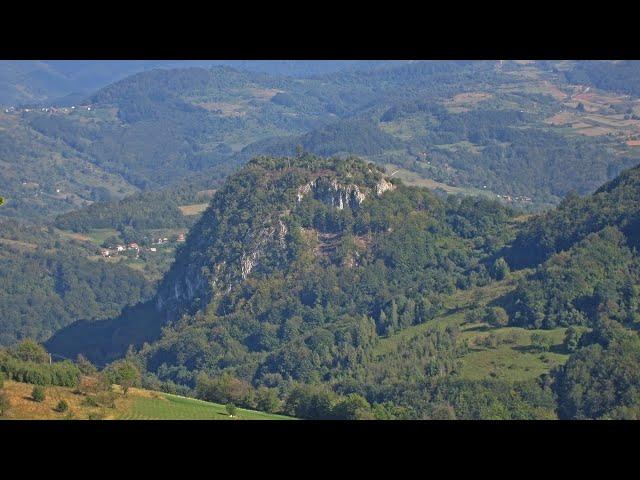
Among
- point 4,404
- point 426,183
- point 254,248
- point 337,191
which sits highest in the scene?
point 426,183

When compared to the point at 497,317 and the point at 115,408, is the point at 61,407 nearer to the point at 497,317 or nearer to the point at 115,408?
the point at 115,408

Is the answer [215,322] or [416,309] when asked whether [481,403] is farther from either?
[215,322]

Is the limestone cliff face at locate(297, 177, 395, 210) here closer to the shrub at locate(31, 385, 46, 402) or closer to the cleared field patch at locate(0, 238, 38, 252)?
the cleared field patch at locate(0, 238, 38, 252)

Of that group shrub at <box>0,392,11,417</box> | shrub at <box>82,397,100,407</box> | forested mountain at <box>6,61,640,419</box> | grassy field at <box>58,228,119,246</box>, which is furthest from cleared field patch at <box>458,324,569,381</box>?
grassy field at <box>58,228,119,246</box>

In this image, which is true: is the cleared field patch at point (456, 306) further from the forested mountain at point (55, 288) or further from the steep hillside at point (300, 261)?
the forested mountain at point (55, 288)

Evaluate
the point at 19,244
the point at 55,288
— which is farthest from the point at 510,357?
the point at 19,244
